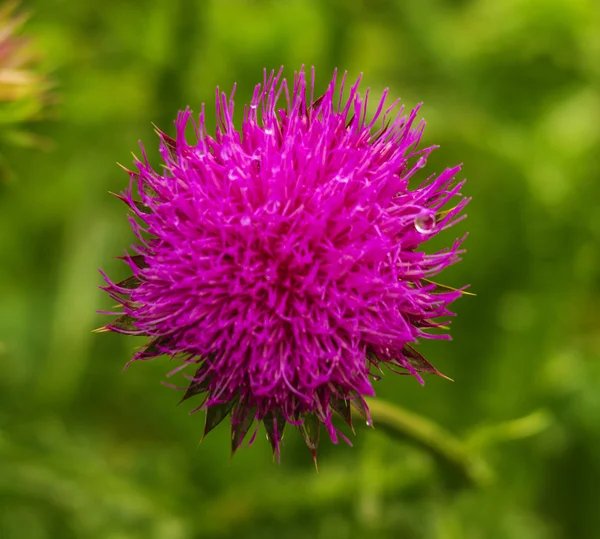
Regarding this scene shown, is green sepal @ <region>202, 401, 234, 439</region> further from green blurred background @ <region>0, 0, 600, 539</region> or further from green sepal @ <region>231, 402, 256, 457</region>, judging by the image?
green blurred background @ <region>0, 0, 600, 539</region>

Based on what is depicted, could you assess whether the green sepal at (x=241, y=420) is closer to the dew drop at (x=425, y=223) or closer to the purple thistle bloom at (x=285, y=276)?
the purple thistle bloom at (x=285, y=276)

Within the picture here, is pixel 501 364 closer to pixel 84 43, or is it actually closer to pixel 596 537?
pixel 596 537

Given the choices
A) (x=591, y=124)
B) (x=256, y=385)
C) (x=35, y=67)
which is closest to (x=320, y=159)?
(x=256, y=385)

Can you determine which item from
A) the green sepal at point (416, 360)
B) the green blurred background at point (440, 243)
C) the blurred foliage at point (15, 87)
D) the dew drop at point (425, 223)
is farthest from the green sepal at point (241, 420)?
the green blurred background at point (440, 243)

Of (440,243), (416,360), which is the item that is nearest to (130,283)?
(416,360)

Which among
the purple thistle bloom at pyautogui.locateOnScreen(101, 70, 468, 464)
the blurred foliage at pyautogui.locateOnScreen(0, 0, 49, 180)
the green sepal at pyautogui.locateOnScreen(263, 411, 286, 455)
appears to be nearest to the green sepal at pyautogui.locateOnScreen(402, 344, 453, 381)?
the purple thistle bloom at pyautogui.locateOnScreen(101, 70, 468, 464)

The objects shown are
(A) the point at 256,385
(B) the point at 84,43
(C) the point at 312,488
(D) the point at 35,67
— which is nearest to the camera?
(A) the point at 256,385

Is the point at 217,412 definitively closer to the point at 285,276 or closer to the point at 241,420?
the point at 241,420
